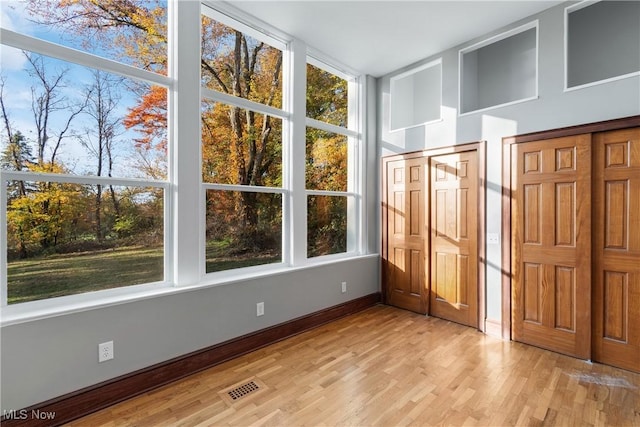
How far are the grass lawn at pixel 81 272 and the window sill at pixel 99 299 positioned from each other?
43 millimetres

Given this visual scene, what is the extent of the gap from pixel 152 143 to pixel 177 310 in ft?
4.57

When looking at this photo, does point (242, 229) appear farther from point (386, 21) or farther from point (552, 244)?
point (552, 244)

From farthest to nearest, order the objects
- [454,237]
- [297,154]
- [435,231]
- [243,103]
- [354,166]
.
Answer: [354,166], [435,231], [454,237], [297,154], [243,103]

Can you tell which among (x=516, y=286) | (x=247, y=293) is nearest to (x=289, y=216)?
(x=247, y=293)

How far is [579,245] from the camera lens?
2770 millimetres

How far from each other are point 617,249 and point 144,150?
4085mm

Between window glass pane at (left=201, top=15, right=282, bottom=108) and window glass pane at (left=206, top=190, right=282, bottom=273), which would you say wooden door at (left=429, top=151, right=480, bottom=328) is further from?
window glass pane at (left=201, top=15, right=282, bottom=108)

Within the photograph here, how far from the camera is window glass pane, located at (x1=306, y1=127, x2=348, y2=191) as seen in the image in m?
3.83

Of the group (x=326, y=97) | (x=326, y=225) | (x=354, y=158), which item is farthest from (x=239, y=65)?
(x=326, y=225)

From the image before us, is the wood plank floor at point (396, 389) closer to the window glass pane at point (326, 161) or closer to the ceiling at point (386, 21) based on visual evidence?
the window glass pane at point (326, 161)

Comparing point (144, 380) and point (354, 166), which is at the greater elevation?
point (354, 166)

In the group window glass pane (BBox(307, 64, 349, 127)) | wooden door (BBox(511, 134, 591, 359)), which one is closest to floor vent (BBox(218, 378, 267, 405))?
wooden door (BBox(511, 134, 591, 359))

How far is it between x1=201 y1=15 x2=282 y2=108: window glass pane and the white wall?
5.95ft

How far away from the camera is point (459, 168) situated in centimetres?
362
